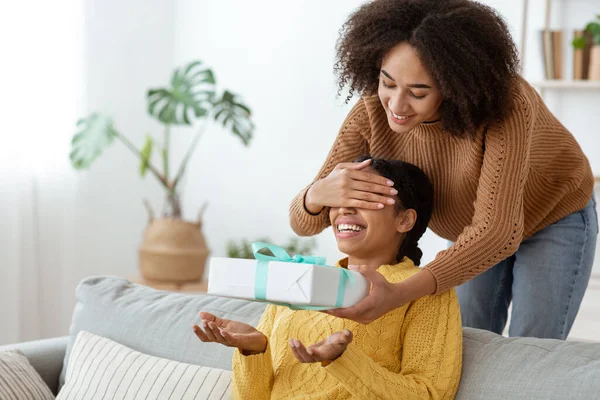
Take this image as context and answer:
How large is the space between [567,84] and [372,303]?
2.08m

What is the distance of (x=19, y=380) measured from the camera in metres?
1.88

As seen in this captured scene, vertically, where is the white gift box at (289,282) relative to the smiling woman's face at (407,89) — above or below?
below

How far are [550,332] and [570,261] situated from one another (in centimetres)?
17

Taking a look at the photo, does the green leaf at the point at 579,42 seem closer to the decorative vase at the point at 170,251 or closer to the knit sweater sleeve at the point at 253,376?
the decorative vase at the point at 170,251

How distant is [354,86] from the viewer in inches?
64.2

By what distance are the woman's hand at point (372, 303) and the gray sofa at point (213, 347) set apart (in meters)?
0.31

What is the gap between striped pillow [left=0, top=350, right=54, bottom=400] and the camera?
1838 mm

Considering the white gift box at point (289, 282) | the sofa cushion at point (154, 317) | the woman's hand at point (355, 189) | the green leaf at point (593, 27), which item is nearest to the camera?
the white gift box at point (289, 282)

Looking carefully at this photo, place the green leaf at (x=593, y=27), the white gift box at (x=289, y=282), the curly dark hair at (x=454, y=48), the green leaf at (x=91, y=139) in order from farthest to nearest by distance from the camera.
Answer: the green leaf at (x=91, y=139), the green leaf at (x=593, y=27), the curly dark hair at (x=454, y=48), the white gift box at (x=289, y=282)

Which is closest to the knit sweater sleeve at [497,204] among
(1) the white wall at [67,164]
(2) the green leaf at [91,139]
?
(2) the green leaf at [91,139]

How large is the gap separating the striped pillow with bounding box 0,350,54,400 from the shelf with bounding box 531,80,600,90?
2.12m

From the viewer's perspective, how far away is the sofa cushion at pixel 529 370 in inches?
55.7

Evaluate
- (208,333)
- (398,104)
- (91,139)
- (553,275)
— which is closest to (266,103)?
(91,139)

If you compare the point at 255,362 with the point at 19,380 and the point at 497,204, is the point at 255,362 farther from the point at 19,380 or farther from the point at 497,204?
the point at 19,380
